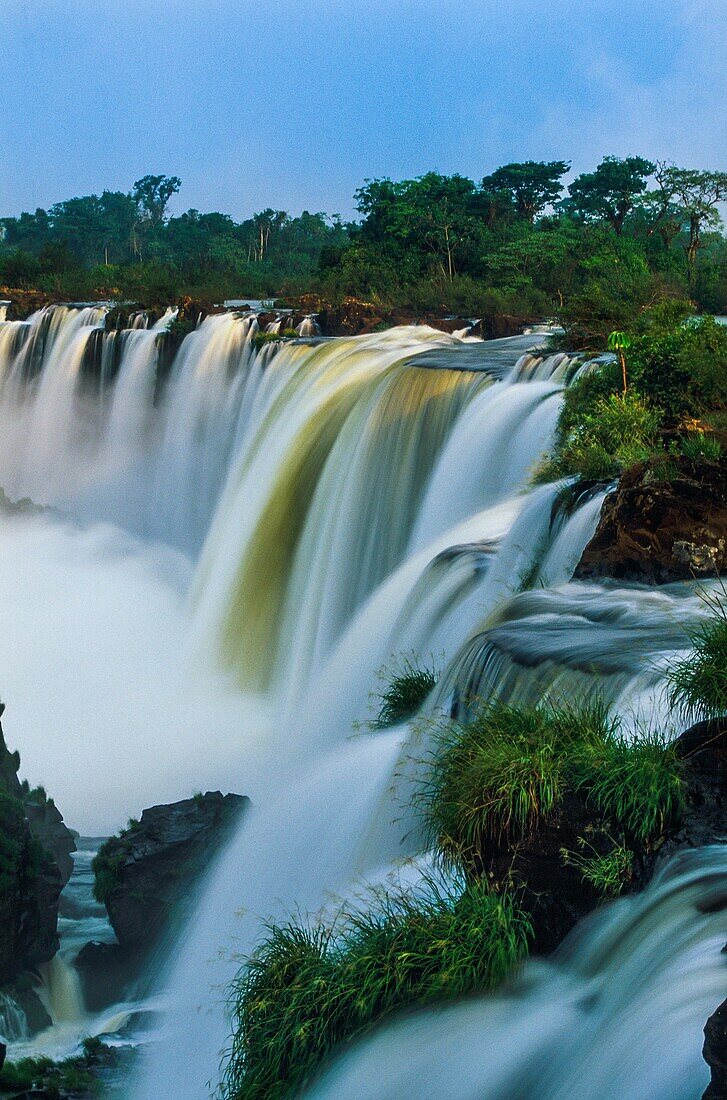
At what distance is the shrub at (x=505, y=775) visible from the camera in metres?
7.12

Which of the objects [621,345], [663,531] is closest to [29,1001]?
[663,531]

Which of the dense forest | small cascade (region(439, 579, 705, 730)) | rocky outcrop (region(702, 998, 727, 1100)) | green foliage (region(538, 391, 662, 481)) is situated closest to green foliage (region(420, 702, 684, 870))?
small cascade (region(439, 579, 705, 730))

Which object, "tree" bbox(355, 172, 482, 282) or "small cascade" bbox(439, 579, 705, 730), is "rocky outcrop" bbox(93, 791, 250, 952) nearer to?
"small cascade" bbox(439, 579, 705, 730)

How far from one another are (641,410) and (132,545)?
12.8m

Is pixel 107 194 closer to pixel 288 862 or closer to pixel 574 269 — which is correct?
pixel 574 269

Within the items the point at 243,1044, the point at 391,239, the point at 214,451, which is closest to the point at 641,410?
the point at 243,1044

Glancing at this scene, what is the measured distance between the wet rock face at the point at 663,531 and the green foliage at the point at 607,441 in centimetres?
137

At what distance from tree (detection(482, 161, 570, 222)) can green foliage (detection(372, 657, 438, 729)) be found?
3723cm

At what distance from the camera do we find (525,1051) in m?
5.93

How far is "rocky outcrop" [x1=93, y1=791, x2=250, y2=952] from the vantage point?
1053 centimetres

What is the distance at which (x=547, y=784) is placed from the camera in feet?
23.4

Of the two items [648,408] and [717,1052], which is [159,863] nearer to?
[717,1052]

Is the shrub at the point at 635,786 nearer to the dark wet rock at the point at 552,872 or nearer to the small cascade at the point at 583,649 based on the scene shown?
the dark wet rock at the point at 552,872

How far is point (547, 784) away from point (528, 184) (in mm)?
43082
